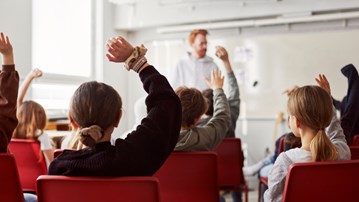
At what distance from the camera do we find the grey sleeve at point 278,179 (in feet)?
5.59

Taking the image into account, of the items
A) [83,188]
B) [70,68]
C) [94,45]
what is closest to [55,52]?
[70,68]

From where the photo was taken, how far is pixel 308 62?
5.65 metres

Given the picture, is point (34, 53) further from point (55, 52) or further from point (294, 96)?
point (294, 96)

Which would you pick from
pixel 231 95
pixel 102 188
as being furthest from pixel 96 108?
pixel 231 95

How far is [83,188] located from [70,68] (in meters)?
5.03

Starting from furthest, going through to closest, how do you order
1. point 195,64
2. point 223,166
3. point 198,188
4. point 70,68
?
point 70,68
point 195,64
point 223,166
point 198,188

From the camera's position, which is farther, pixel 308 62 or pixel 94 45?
pixel 94 45

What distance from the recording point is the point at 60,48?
19.2 ft

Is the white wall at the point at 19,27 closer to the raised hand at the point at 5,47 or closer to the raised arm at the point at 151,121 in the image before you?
the raised hand at the point at 5,47

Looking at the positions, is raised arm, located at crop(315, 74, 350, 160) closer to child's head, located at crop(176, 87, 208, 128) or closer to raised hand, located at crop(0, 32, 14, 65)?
child's head, located at crop(176, 87, 208, 128)

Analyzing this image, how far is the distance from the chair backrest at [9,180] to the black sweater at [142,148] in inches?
7.3

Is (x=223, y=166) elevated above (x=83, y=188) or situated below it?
below

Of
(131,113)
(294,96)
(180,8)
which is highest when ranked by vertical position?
(180,8)

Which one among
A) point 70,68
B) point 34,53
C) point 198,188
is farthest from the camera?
point 70,68
